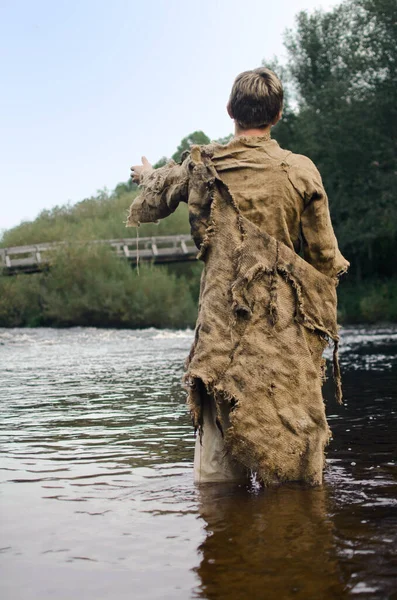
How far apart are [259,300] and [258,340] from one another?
0.19m

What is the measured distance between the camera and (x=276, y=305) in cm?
429

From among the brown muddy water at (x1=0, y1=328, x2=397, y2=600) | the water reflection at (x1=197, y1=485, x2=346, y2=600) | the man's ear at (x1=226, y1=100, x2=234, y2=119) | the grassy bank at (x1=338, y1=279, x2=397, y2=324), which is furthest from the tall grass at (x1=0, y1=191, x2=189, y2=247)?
the water reflection at (x1=197, y1=485, x2=346, y2=600)

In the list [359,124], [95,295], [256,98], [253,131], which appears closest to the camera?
[256,98]

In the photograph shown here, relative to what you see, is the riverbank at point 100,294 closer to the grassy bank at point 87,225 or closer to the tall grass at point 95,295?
the tall grass at point 95,295

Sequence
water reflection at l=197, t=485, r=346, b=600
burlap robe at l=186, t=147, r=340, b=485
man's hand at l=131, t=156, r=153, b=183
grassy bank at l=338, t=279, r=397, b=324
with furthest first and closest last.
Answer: grassy bank at l=338, t=279, r=397, b=324, man's hand at l=131, t=156, r=153, b=183, burlap robe at l=186, t=147, r=340, b=485, water reflection at l=197, t=485, r=346, b=600

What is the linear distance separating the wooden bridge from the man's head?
38.1 metres

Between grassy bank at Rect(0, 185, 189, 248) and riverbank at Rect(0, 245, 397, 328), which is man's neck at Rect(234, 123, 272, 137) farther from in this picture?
grassy bank at Rect(0, 185, 189, 248)

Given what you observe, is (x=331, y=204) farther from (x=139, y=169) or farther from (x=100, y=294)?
(x=139, y=169)

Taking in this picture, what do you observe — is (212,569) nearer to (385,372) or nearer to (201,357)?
(201,357)

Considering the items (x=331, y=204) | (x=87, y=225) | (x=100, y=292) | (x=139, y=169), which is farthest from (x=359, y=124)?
(x=139, y=169)

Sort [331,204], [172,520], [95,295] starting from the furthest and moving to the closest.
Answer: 1. [95,295]
2. [331,204]
3. [172,520]

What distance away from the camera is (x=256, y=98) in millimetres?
4375

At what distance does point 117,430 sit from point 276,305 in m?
2.92

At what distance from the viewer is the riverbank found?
4275cm
